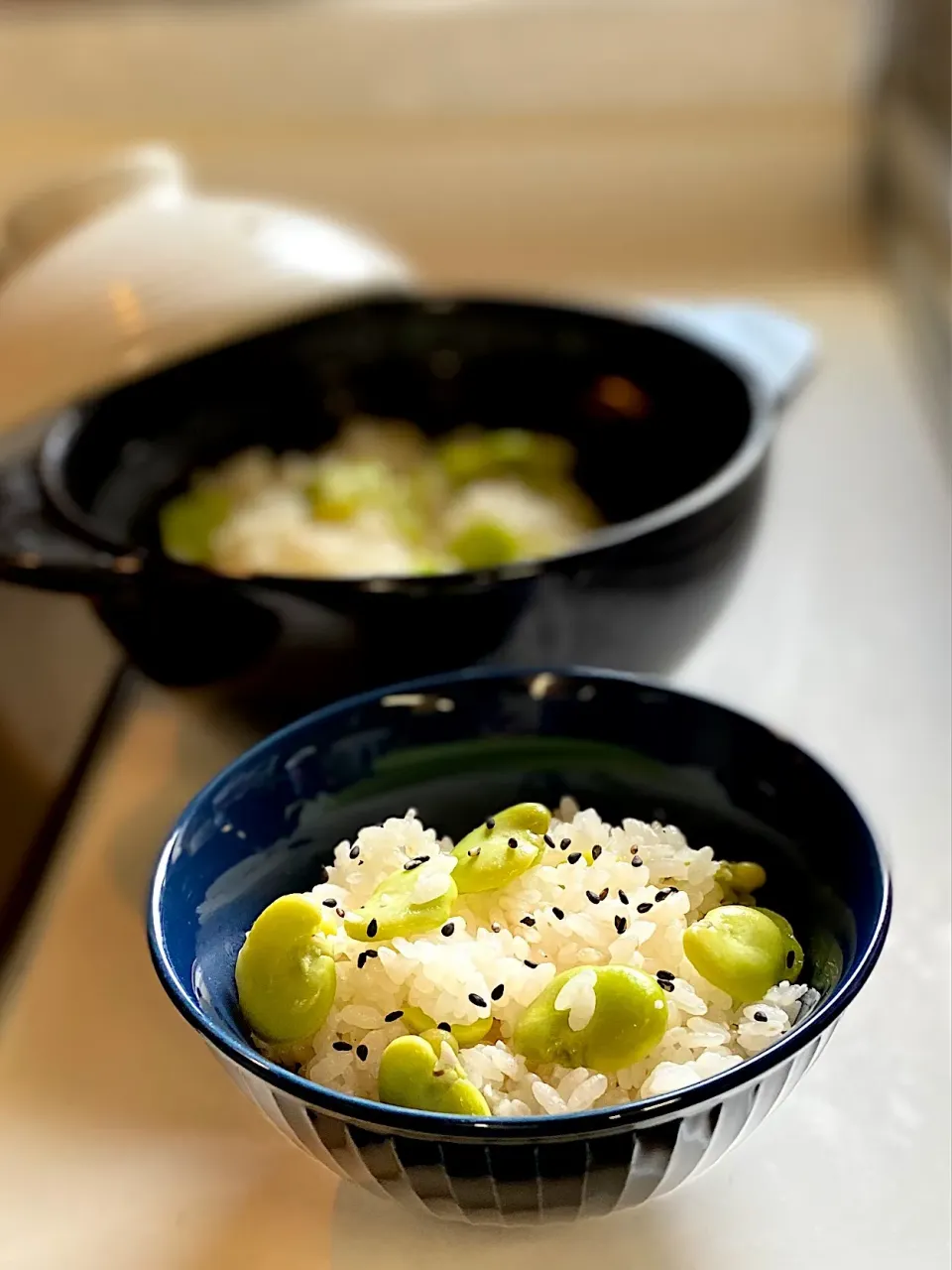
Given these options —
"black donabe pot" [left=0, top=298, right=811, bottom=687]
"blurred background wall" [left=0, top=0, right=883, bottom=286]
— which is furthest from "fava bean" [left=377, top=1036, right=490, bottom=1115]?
"blurred background wall" [left=0, top=0, right=883, bottom=286]

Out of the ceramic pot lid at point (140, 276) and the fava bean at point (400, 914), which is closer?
the fava bean at point (400, 914)

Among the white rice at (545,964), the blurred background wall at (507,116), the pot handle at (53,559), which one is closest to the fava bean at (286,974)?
the white rice at (545,964)

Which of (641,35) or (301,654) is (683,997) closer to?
(301,654)

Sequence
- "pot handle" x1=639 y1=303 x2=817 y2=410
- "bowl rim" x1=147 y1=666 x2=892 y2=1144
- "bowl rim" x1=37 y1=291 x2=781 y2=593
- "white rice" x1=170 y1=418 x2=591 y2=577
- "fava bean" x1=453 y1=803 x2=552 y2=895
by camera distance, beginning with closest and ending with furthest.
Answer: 1. "bowl rim" x1=147 y1=666 x2=892 y2=1144
2. "fava bean" x1=453 y1=803 x2=552 y2=895
3. "bowl rim" x1=37 y1=291 x2=781 y2=593
4. "white rice" x1=170 y1=418 x2=591 y2=577
5. "pot handle" x1=639 y1=303 x2=817 y2=410

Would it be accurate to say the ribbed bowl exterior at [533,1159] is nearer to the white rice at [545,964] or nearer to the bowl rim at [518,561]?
the white rice at [545,964]

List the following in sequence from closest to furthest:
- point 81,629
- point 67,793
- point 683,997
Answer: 1. point 683,997
2. point 67,793
3. point 81,629

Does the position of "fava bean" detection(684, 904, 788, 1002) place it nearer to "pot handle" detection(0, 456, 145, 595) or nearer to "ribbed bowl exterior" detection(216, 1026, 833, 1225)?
"ribbed bowl exterior" detection(216, 1026, 833, 1225)

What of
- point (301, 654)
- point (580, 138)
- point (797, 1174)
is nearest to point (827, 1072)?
point (797, 1174)

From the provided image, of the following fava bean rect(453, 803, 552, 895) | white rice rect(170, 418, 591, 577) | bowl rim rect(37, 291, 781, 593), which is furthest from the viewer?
white rice rect(170, 418, 591, 577)
